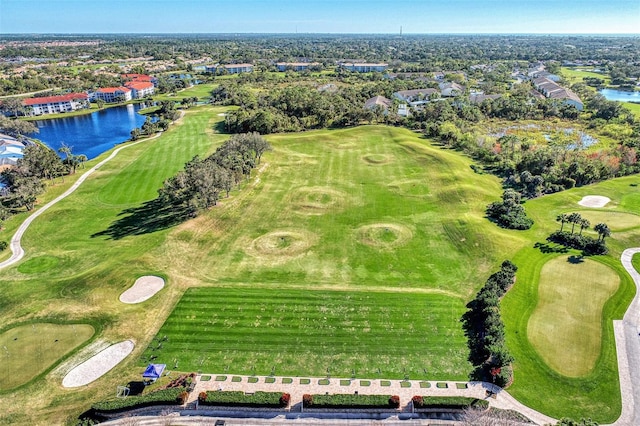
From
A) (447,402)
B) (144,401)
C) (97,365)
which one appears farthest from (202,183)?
(447,402)

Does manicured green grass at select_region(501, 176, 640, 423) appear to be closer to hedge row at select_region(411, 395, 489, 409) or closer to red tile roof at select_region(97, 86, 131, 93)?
hedge row at select_region(411, 395, 489, 409)

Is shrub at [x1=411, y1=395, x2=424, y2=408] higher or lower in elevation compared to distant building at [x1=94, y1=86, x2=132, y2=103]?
lower

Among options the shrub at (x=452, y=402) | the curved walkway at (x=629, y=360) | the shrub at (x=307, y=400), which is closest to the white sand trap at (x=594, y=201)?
the curved walkway at (x=629, y=360)

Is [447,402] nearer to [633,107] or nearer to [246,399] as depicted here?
[246,399]

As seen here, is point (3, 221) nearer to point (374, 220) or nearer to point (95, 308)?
point (95, 308)

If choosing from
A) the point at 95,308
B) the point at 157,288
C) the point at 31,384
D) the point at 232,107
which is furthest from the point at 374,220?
the point at 232,107

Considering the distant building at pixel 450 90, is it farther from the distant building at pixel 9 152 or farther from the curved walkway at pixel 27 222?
the distant building at pixel 9 152

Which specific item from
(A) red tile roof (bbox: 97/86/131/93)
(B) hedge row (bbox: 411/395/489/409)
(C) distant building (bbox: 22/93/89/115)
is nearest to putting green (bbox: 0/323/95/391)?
(B) hedge row (bbox: 411/395/489/409)
